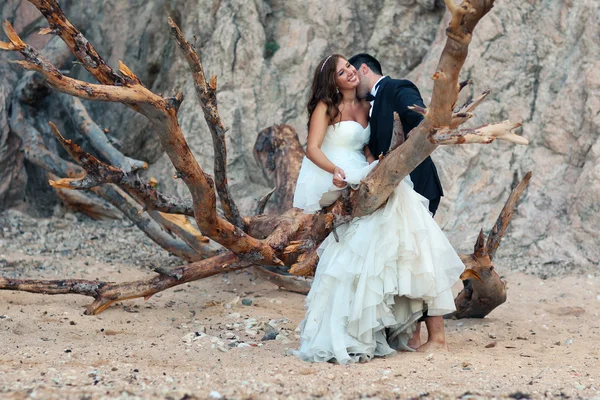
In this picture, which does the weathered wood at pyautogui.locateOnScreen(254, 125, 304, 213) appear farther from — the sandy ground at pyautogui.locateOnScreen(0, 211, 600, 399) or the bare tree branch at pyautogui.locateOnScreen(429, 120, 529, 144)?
the bare tree branch at pyautogui.locateOnScreen(429, 120, 529, 144)

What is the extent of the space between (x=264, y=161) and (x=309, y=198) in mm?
2277

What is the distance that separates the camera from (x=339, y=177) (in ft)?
15.6

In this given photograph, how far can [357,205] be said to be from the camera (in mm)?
4711

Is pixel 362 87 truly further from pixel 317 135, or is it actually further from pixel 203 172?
pixel 203 172

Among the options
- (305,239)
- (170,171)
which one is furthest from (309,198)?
(170,171)

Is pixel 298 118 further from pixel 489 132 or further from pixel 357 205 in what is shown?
pixel 489 132

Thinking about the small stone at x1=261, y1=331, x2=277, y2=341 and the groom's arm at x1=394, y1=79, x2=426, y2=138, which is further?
the small stone at x1=261, y1=331, x2=277, y2=341

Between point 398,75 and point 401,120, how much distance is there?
4.12 m

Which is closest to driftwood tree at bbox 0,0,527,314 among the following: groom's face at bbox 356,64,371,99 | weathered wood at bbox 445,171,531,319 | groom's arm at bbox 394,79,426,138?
weathered wood at bbox 445,171,531,319

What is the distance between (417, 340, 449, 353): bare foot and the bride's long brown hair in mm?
1541

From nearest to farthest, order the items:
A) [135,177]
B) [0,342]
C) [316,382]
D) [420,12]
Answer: [316,382]
[0,342]
[135,177]
[420,12]

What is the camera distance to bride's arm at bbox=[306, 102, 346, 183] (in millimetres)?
4871

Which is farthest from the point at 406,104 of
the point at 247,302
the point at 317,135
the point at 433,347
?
the point at 247,302

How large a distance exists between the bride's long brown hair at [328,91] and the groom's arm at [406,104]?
0.39 metres
